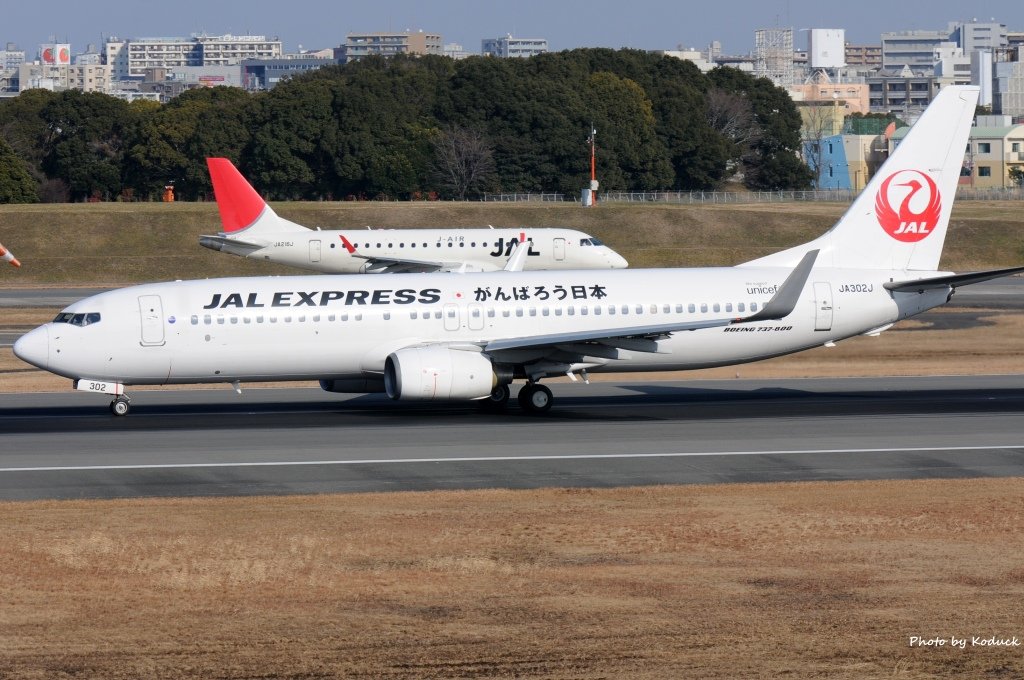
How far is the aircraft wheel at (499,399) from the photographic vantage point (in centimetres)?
3412

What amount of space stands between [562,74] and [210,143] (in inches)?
1580

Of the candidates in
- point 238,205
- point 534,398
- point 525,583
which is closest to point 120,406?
point 534,398

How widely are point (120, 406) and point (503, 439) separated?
984cm

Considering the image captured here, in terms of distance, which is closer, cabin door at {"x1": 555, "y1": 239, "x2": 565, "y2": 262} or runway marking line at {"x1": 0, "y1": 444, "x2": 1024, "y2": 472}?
runway marking line at {"x1": 0, "y1": 444, "x2": 1024, "y2": 472}

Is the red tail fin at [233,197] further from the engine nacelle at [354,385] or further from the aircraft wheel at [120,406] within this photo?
the engine nacelle at [354,385]

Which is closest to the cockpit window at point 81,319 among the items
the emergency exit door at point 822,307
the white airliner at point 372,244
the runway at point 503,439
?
the runway at point 503,439

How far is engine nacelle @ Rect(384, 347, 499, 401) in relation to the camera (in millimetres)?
31484

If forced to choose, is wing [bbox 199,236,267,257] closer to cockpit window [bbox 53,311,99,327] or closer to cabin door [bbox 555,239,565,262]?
cabin door [bbox 555,239,565,262]

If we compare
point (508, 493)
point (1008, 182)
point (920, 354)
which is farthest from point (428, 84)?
point (508, 493)

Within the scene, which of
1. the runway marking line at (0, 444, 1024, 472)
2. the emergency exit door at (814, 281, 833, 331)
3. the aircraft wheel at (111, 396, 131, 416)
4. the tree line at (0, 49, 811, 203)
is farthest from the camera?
the tree line at (0, 49, 811, 203)

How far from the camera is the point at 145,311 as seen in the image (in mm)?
32812

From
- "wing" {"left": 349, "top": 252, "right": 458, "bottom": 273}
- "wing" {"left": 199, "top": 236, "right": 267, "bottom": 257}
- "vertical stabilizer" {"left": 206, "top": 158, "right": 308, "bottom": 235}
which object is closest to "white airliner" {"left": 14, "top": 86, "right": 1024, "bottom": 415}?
"wing" {"left": 349, "top": 252, "right": 458, "bottom": 273}

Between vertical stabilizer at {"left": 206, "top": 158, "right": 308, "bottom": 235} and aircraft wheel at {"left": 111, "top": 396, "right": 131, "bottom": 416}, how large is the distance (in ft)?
122

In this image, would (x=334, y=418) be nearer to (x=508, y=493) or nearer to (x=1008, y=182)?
(x=508, y=493)
